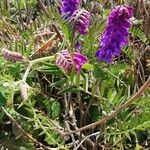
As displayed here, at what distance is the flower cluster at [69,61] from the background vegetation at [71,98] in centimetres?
4

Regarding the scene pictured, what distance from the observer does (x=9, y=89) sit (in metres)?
1.17

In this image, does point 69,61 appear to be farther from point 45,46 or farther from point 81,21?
point 45,46

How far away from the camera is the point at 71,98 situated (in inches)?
56.5

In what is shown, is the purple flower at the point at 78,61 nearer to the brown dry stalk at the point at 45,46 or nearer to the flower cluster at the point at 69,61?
the flower cluster at the point at 69,61

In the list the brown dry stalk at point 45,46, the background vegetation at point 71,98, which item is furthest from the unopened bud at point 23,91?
the brown dry stalk at point 45,46

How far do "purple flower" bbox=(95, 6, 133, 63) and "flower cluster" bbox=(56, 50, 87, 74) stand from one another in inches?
2.3

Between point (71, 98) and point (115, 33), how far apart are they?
0.44 m

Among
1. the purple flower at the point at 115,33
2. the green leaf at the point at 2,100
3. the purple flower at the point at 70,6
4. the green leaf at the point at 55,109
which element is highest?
the purple flower at the point at 70,6

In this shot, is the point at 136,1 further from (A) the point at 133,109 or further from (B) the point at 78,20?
(B) the point at 78,20

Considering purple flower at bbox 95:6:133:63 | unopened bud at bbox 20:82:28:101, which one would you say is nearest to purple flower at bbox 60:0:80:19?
purple flower at bbox 95:6:133:63

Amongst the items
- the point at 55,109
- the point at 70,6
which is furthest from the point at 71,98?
the point at 70,6

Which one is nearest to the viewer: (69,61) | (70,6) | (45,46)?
(69,61)

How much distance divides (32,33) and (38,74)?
0.15 meters

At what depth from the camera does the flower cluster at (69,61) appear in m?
1.02
